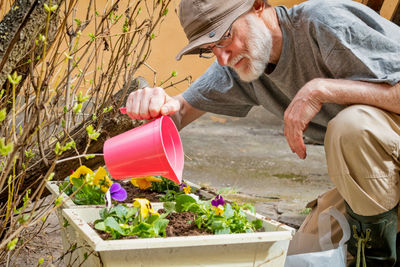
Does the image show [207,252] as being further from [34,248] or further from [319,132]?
[34,248]

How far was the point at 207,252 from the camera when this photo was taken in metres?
1.20

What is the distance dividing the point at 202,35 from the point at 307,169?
318cm

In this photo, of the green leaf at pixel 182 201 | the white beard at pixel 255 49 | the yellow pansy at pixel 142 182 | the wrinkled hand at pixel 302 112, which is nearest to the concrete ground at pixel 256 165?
the yellow pansy at pixel 142 182

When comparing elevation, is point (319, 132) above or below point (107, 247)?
below

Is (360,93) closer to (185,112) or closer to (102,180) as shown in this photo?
(185,112)

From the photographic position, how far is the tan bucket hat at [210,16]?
178cm

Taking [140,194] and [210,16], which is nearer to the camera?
[210,16]

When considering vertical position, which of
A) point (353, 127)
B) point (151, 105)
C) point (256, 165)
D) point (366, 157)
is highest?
point (151, 105)

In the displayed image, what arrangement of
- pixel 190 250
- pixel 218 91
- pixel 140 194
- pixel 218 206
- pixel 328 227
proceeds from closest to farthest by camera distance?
pixel 190 250
pixel 218 206
pixel 328 227
pixel 140 194
pixel 218 91

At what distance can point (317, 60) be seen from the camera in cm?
185

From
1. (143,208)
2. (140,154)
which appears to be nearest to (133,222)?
(143,208)

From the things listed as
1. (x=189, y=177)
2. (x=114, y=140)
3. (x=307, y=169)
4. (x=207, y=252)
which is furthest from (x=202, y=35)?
(x=307, y=169)

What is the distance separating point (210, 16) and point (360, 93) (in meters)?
0.58

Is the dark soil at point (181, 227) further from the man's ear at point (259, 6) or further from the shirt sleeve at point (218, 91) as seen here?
the man's ear at point (259, 6)
